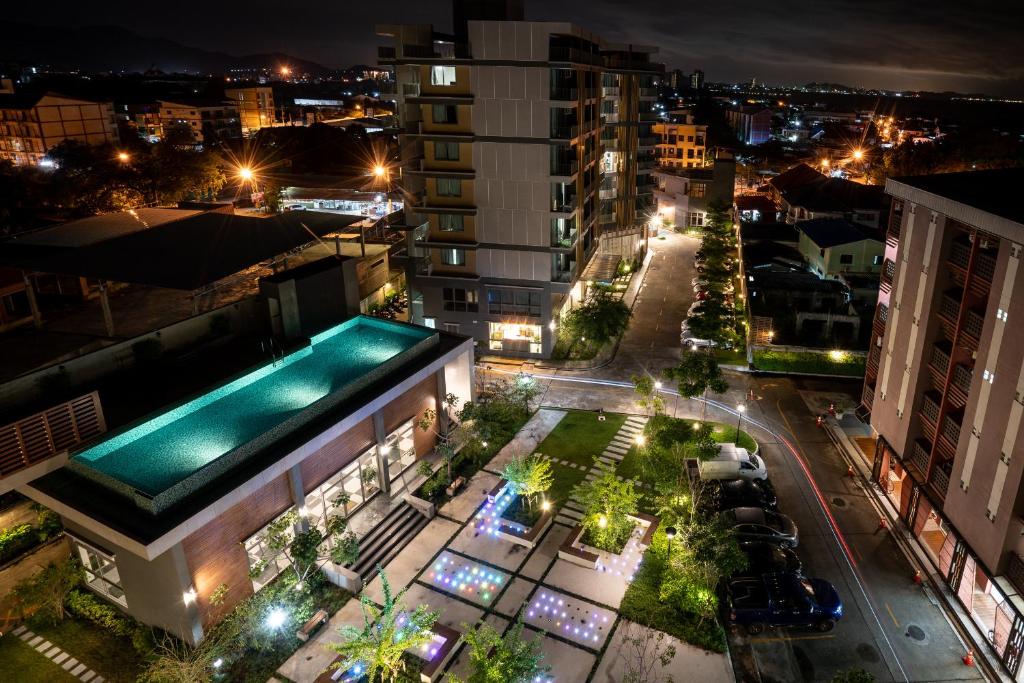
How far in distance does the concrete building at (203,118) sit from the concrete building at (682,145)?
88.9m

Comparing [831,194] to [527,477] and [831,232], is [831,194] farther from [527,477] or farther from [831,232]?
[527,477]

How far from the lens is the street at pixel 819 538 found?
2128 cm

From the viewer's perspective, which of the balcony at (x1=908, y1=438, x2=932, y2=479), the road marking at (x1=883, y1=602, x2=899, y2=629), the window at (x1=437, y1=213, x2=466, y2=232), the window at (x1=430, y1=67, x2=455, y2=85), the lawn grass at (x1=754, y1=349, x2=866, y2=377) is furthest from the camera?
the window at (x1=437, y1=213, x2=466, y2=232)

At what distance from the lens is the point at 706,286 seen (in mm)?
57656

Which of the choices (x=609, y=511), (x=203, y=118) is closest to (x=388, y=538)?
(x=609, y=511)

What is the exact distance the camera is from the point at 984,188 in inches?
989

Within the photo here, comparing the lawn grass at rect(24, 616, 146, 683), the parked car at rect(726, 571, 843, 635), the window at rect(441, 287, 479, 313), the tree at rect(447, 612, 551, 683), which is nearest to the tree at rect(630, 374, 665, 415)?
the parked car at rect(726, 571, 843, 635)

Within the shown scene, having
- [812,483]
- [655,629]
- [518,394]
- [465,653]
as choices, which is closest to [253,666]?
[465,653]

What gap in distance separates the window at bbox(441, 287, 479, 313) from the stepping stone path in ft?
99.6

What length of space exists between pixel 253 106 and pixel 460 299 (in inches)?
5893

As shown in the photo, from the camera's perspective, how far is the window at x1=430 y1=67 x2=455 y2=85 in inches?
1601

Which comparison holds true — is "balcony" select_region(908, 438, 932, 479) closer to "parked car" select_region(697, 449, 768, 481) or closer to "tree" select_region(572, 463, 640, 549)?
"parked car" select_region(697, 449, 768, 481)

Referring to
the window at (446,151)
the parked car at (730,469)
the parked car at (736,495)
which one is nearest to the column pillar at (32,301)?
the window at (446,151)

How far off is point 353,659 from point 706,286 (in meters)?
47.4
